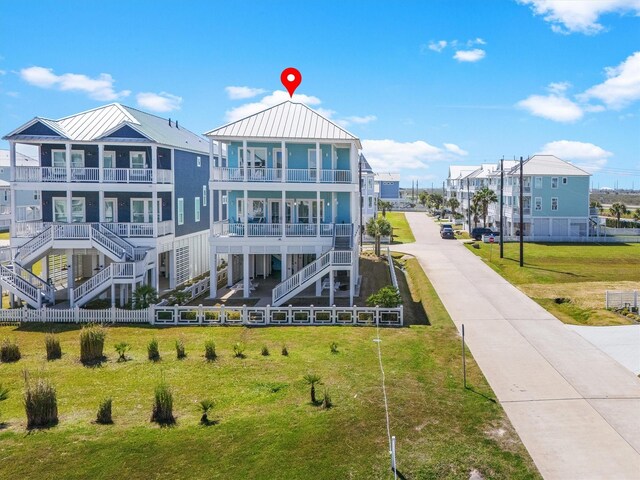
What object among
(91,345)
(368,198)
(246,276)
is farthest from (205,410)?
(368,198)

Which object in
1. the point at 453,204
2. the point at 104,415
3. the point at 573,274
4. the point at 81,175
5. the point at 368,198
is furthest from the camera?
the point at 453,204

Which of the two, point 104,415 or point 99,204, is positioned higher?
point 99,204

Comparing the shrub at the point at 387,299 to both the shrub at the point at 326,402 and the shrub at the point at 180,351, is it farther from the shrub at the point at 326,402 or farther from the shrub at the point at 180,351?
the shrub at the point at 326,402

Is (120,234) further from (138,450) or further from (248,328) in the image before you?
(138,450)

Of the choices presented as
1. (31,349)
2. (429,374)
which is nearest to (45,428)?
(31,349)

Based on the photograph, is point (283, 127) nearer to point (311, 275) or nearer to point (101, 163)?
point (311, 275)

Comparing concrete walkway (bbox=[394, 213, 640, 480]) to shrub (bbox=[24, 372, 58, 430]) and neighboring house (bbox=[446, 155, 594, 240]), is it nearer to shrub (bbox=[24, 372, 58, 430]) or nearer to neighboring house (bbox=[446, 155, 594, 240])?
shrub (bbox=[24, 372, 58, 430])

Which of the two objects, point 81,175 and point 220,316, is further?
point 81,175

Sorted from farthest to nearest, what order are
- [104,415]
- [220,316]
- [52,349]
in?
[220,316], [52,349], [104,415]
